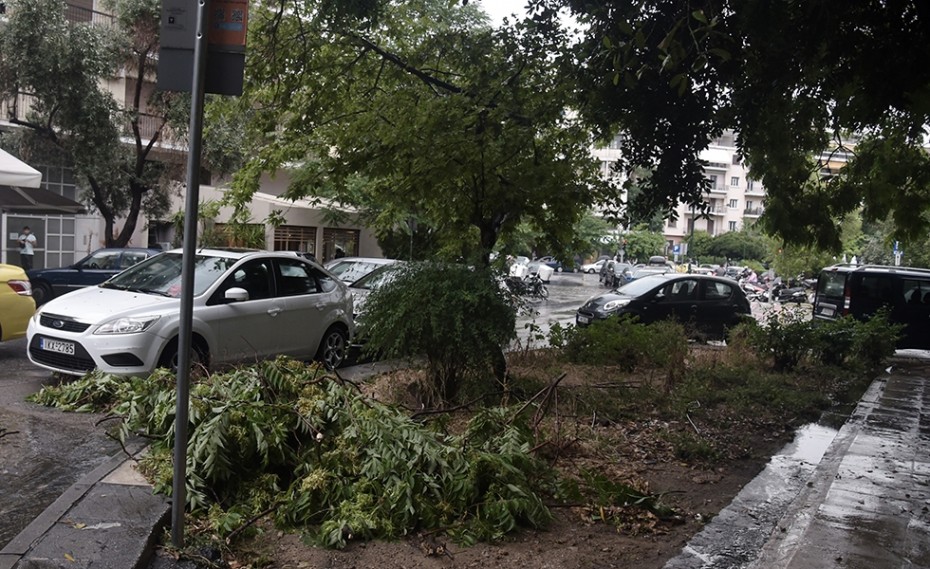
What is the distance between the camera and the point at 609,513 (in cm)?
525

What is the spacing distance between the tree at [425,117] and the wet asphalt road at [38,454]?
379 cm

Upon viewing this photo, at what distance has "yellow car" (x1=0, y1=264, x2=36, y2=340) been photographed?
9719 mm

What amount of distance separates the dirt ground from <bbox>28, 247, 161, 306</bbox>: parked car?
11716 mm

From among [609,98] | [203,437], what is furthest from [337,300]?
[203,437]

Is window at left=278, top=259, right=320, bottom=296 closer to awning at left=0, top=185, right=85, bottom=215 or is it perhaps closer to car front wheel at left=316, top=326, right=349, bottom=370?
car front wheel at left=316, top=326, right=349, bottom=370

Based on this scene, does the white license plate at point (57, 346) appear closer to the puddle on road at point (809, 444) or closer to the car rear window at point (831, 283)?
the puddle on road at point (809, 444)

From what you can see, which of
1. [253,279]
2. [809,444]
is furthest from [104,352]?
[809,444]

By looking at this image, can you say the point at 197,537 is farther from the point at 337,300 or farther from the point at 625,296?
the point at 625,296

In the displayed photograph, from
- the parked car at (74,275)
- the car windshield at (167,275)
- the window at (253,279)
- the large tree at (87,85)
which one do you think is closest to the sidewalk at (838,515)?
the window at (253,279)

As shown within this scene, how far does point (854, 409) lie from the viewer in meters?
9.60

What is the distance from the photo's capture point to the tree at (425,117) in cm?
885

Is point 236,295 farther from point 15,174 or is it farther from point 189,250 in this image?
point 189,250

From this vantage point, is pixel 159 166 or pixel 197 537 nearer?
pixel 197 537

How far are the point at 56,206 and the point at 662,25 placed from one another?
547 inches
